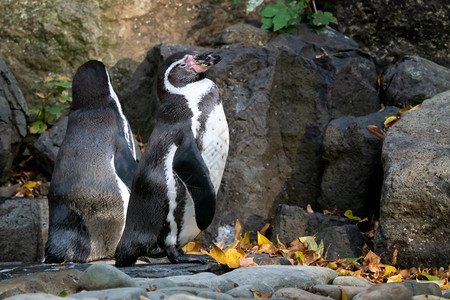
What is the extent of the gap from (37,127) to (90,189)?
2.65 metres

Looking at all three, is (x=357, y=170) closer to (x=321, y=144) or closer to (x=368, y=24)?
(x=321, y=144)

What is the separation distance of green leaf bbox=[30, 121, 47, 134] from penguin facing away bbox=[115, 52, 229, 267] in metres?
3.60

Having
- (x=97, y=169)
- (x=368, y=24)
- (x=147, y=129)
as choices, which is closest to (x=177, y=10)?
(x=147, y=129)

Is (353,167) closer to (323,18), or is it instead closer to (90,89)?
(323,18)

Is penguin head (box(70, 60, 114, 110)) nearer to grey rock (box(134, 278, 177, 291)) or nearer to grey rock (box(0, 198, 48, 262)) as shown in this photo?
grey rock (box(0, 198, 48, 262))

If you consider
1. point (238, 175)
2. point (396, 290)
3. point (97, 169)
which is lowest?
point (238, 175)

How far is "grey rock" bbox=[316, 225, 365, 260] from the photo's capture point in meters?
5.84

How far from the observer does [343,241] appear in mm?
5867

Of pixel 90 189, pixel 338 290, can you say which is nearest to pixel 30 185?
pixel 90 189

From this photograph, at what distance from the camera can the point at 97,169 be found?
6176 millimetres

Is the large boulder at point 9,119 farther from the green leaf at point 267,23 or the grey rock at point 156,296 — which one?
the grey rock at point 156,296

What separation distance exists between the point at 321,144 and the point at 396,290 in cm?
383

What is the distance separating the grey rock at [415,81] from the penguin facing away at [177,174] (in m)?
2.79

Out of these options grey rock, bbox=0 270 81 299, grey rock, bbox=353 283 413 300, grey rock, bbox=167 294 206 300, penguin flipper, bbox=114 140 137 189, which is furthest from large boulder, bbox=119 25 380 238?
grey rock, bbox=167 294 206 300
